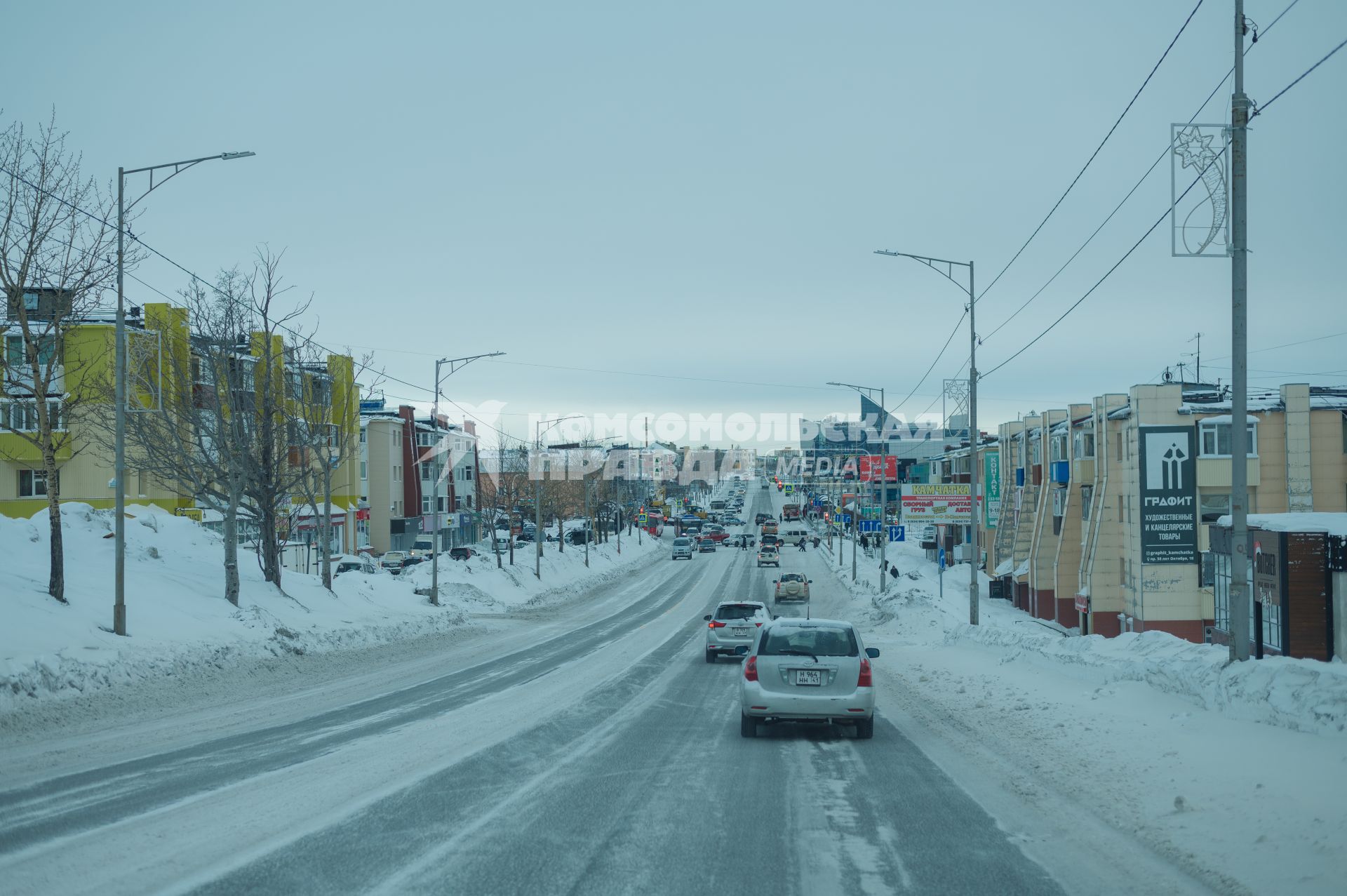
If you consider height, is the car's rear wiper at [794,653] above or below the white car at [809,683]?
above

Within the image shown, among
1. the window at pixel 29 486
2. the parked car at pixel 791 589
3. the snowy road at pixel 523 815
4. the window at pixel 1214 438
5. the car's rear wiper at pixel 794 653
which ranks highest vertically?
the window at pixel 1214 438

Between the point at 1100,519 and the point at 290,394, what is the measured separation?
28983mm

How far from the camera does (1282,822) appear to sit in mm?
7922

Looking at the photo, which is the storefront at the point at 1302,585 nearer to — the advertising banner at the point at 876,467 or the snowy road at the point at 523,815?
the snowy road at the point at 523,815

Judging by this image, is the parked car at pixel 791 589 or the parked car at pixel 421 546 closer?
the parked car at pixel 791 589

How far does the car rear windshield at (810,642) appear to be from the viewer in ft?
42.9

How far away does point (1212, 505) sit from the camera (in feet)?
118

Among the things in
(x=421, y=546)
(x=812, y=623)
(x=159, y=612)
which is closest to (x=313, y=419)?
(x=159, y=612)

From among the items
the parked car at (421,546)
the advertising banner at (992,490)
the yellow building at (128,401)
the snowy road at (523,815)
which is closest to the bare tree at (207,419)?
the yellow building at (128,401)

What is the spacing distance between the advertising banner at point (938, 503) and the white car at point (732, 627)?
54.0 feet

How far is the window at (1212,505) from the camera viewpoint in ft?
118

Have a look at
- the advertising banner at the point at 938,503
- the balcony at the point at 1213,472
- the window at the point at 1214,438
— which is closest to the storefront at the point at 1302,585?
the balcony at the point at 1213,472

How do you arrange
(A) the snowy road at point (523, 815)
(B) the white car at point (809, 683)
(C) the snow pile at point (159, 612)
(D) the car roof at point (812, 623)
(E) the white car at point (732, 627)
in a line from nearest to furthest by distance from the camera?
(A) the snowy road at point (523, 815) → (B) the white car at point (809, 683) → (D) the car roof at point (812, 623) → (C) the snow pile at point (159, 612) → (E) the white car at point (732, 627)

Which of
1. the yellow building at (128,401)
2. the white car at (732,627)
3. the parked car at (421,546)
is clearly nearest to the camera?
the white car at (732,627)
